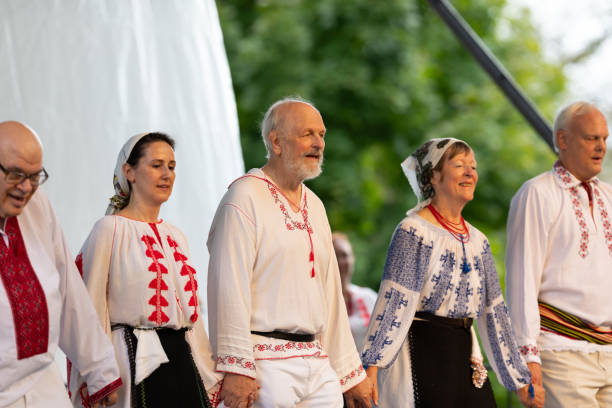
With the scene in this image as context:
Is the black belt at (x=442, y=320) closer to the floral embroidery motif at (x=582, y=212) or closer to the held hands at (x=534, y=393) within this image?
the held hands at (x=534, y=393)

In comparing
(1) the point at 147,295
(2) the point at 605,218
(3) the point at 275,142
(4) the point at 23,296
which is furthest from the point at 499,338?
(4) the point at 23,296

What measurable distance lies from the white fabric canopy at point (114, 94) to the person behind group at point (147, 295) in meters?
1.35

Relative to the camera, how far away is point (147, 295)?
136 inches

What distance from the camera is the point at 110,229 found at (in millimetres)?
3502

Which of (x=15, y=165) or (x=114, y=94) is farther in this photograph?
(x=114, y=94)

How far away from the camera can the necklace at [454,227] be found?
418 centimetres

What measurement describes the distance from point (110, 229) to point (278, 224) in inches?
26.1

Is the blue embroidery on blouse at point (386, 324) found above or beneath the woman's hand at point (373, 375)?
above

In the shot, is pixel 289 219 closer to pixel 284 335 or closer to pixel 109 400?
pixel 284 335

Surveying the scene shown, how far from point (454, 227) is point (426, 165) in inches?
12.9

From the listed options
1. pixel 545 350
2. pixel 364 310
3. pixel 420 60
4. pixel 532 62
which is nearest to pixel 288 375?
pixel 545 350

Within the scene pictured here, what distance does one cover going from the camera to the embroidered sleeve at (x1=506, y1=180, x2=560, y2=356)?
4.41 m

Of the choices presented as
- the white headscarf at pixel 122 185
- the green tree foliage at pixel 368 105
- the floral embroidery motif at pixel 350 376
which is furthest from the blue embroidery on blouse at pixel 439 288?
the green tree foliage at pixel 368 105

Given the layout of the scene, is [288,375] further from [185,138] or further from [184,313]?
[185,138]
